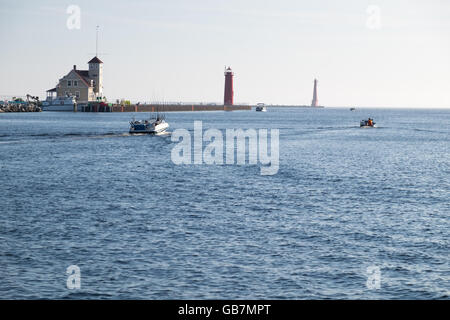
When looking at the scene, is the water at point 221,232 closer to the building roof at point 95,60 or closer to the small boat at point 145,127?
the small boat at point 145,127

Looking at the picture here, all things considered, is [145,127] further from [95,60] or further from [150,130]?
[95,60]

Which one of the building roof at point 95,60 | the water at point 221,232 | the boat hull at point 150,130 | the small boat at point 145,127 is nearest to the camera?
the water at point 221,232

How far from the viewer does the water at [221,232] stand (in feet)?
70.3

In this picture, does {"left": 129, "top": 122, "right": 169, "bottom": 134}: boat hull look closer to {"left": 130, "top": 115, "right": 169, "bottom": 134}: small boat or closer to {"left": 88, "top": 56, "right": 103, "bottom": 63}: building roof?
{"left": 130, "top": 115, "right": 169, "bottom": 134}: small boat

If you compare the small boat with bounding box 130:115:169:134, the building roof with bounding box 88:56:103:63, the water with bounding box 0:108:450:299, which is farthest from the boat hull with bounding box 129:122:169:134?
the building roof with bounding box 88:56:103:63

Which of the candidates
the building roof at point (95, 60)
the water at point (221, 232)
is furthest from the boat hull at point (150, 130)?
the building roof at point (95, 60)

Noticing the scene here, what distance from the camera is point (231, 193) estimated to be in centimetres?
4181

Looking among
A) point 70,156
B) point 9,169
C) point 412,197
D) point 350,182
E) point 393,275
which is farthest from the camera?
point 70,156

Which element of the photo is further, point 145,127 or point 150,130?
point 150,130

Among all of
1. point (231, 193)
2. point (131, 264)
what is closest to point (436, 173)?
point (231, 193)

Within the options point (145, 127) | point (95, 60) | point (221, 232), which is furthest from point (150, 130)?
point (95, 60)

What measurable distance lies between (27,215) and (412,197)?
24196mm

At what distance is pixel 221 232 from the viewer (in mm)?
29078
